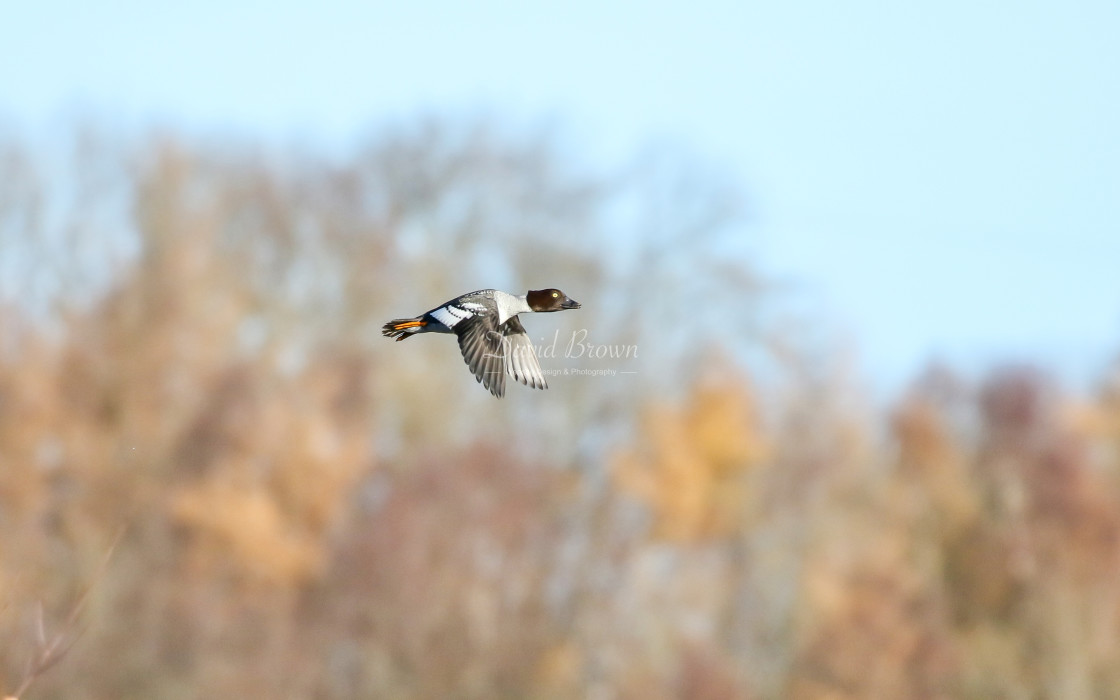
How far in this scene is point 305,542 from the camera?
1844 inches

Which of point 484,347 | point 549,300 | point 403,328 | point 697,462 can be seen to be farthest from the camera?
point 697,462

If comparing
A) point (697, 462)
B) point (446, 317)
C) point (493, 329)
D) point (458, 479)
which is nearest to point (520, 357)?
point (493, 329)

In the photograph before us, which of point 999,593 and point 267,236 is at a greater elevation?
point 267,236

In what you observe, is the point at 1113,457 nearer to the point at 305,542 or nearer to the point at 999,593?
the point at 999,593

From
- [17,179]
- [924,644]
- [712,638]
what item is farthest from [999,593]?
[17,179]

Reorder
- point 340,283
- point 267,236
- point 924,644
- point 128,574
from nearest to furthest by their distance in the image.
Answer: point 128,574 → point 924,644 → point 340,283 → point 267,236

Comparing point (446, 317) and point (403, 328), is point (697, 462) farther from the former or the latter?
point (403, 328)

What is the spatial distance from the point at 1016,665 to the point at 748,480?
541 inches

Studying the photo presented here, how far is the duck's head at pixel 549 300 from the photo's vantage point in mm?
6781

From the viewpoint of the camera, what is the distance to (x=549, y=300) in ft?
22.7

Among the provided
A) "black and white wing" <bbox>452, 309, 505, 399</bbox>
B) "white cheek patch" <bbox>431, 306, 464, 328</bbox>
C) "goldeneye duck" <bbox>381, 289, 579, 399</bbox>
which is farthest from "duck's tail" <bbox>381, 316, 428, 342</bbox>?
"black and white wing" <bbox>452, 309, 505, 399</bbox>

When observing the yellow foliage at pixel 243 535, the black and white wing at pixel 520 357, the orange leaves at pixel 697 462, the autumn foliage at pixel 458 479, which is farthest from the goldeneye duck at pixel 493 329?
the orange leaves at pixel 697 462

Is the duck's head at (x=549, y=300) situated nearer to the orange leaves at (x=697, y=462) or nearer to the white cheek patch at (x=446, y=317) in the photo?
the white cheek patch at (x=446, y=317)

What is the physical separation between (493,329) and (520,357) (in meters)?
0.17
